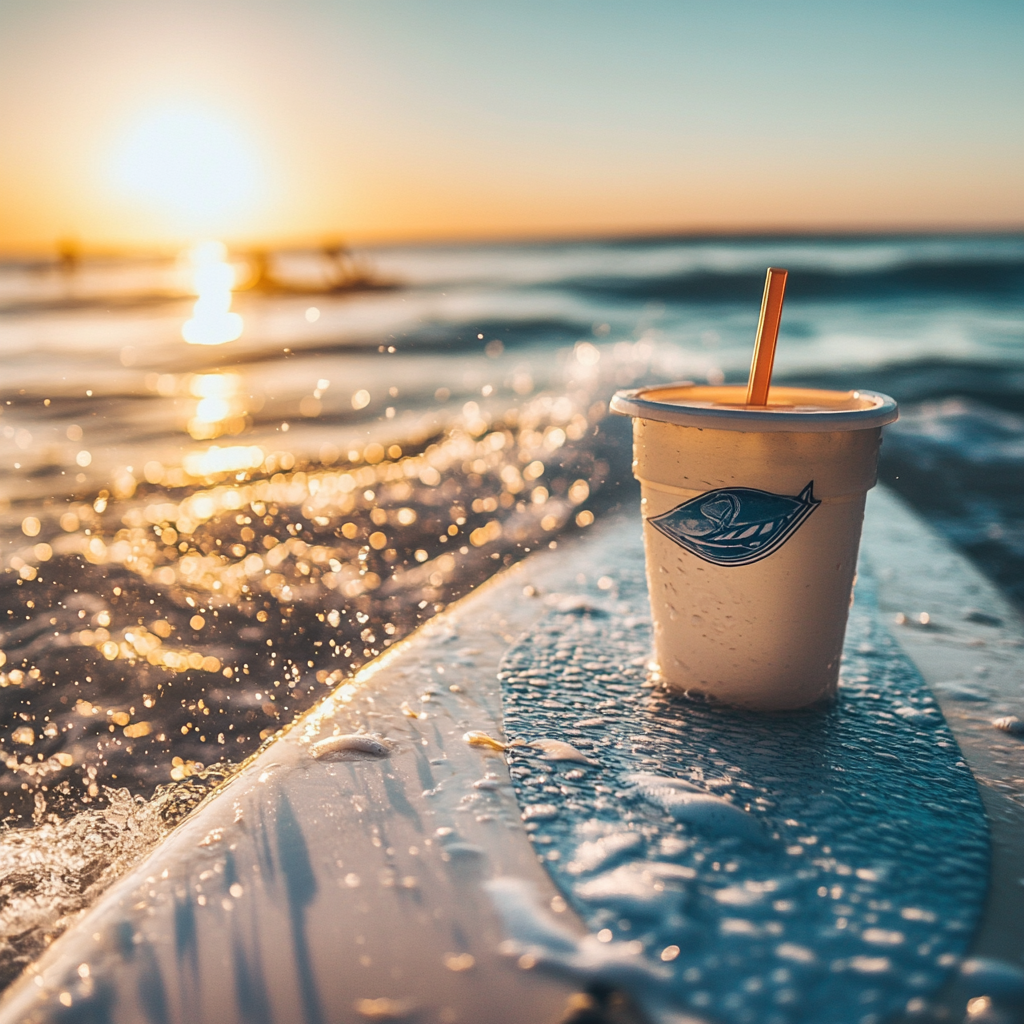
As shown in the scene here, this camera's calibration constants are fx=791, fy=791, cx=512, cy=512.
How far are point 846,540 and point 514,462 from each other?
361 centimetres

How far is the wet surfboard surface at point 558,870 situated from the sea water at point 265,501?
0.95ft

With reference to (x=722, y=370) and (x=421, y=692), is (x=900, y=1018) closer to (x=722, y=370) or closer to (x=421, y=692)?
(x=421, y=692)

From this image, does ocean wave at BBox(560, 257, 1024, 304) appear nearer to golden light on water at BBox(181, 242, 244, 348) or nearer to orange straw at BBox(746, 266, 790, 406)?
golden light on water at BBox(181, 242, 244, 348)

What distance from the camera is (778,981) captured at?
1.16 meters

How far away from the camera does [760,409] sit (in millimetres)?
1875

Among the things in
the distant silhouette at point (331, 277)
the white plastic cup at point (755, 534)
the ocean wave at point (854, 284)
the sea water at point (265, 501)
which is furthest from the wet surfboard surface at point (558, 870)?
the distant silhouette at point (331, 277)

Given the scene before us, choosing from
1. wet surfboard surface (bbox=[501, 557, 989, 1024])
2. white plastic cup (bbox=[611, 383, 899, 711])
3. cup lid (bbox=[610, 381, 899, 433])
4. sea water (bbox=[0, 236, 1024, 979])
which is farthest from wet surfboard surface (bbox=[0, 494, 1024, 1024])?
cup lid (bbox=[610, 381, 899, 433])

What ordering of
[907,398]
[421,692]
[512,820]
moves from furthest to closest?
[907,398] → [421,692] → [512,820]

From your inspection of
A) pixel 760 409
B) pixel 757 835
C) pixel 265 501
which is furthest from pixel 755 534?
pixel 265 501

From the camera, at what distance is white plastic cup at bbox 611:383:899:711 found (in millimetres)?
1769

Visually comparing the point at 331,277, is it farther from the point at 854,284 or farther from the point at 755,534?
the point at 755,534

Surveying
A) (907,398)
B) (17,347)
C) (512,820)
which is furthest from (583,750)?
(17,347)

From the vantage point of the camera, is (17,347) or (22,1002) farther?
(17,347)

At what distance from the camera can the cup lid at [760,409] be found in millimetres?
1702
